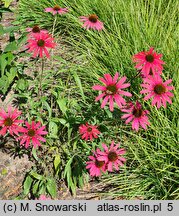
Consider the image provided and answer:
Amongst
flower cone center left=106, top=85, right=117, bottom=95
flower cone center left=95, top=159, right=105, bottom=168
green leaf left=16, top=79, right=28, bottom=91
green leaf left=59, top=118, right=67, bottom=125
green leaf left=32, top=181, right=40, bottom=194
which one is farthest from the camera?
green leaf left=16, top=79, right=28, bottom=91

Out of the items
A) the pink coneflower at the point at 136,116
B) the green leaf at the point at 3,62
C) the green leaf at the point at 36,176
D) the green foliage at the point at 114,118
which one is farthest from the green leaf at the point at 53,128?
the pink coneflower at the point at 136,116

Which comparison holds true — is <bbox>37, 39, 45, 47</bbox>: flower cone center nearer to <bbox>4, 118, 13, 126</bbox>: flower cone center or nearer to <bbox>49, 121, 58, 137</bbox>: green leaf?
<bbox>4, 118, 13, 126</bbox>: flower cone center

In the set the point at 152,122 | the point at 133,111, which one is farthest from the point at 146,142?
the point at 133,111

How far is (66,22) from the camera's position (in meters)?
2.50

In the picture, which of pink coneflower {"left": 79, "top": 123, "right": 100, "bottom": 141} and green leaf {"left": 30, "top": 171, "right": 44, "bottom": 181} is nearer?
pink coneflower {"left": 79, "top": 123, "right": 100, "bottom": 141}

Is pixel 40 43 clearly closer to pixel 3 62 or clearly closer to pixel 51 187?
pixel 3 62

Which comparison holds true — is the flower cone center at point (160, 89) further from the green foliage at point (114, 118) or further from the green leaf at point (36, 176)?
the green leaf at point (36, 176)

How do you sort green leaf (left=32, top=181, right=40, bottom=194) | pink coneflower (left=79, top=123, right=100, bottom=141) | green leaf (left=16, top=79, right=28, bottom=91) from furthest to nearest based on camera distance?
1. green leaf (left=16, top=79, right=28, bottom=91)
2. green leaf (left=32, top=181, right=40, bottom=194)
3. pink coneflower (left=79, top=123, right=100, bottom=141)

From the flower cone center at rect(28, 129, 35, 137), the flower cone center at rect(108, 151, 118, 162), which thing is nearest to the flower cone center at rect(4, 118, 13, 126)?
the flower cone center at rect(28, 129, 35, 137)

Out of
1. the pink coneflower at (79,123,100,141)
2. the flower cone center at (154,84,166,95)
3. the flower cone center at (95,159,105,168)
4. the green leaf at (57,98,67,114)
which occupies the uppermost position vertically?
the green leaf at (57,98,67,114)

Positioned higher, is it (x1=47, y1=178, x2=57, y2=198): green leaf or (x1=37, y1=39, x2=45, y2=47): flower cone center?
(x1=37, y1=39, x2=45, y2=47): flower cone center

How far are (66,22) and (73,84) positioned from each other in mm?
567

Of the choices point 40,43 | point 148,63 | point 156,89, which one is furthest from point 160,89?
point 40,43

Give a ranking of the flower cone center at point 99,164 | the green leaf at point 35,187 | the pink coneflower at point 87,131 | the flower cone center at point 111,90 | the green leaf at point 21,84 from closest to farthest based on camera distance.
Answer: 1. the flower cone center at point 111,90
2. the flower cone center at point 99,164
3. the pink coneflower at point 87,131
4. the green leaf at point 35,187
5. the green leaf at point 21,84
